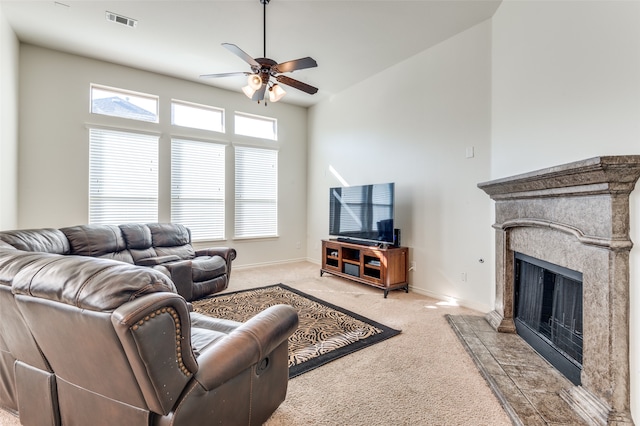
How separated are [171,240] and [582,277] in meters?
4.45

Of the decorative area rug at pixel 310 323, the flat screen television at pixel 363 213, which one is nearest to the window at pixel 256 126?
the flat screen television at pixel 363 213

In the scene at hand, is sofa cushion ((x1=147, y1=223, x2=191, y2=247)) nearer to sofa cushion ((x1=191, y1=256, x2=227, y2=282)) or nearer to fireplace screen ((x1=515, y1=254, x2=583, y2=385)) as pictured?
sofa cushion ((x1=191, y1=256, x2=227, y2=282))

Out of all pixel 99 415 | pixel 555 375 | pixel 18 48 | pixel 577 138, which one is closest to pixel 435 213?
pixel 577 138

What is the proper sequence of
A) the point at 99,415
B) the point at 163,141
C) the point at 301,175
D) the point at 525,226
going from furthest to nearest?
the point at 301,175
the point at 163,141
the point at 525,226
the point at 99,415

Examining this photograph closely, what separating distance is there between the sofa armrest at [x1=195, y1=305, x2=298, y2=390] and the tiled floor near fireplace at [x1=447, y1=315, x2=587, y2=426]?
139cm

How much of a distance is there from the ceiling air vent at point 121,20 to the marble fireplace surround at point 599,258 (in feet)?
13.9

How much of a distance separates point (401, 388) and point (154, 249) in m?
3.58

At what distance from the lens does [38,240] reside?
8.98 feet

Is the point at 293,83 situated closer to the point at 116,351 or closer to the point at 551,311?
the point at 116,351

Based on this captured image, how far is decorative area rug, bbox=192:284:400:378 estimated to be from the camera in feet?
7.73

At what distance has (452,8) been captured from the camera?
9.98 ft

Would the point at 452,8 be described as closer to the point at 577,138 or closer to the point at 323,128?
the point at 577,138

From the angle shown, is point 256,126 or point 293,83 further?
point 256,126

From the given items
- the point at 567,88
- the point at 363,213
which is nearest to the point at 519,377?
the point at 567,88
